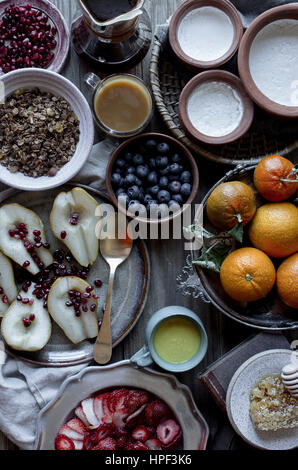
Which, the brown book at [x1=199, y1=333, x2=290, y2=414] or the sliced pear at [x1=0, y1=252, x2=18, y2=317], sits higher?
the sliced pear at [x1=0, y1=252, x2=18, y2=317]

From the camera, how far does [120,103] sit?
1.68 m

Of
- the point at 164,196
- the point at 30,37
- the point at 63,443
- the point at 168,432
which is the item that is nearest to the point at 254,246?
the point at 164,196

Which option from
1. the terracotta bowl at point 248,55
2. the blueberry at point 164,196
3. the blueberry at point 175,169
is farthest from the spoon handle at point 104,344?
the terracotta bowl at point 248,55

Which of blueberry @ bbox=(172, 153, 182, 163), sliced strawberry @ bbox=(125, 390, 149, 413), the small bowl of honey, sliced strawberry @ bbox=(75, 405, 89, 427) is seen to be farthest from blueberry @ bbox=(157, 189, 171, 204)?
sliced strawberry @ bbox=(75, 405, 89, 427)

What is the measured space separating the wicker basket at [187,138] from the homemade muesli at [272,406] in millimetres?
724

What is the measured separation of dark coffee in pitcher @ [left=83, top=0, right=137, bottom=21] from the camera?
4.91 feet

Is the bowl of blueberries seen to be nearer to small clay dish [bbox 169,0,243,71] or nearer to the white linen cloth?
the white linen cloth

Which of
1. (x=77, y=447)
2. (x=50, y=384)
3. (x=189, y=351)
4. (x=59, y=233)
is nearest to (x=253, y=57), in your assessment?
(x=59, y=233)

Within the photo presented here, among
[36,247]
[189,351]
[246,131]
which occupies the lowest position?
[189,351]

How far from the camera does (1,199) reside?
5.53ft

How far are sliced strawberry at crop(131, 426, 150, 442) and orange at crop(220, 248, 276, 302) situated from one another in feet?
1.77

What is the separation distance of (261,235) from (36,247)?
2.47 feet

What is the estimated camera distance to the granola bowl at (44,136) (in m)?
1.65

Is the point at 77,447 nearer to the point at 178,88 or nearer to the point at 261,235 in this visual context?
the point at 261,235
